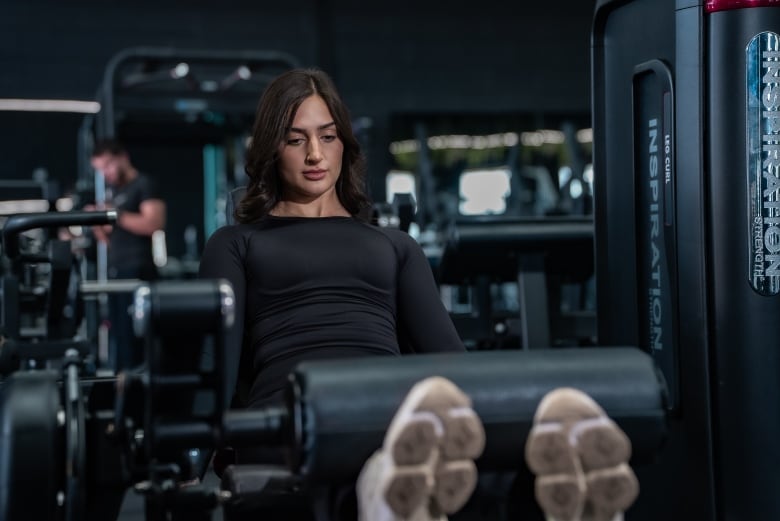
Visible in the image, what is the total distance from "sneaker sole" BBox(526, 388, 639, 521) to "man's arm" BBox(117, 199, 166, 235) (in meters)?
4.94

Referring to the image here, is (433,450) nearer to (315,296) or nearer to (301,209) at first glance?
(315,296)

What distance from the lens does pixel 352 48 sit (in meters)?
9.56

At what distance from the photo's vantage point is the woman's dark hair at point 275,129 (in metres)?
1.95

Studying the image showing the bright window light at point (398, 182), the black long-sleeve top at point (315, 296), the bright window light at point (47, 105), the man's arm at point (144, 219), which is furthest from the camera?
the bright window light at point (398, 182)

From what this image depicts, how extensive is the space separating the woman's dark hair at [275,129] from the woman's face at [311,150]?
13 millimetres

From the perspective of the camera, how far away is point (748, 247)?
80.4 inches

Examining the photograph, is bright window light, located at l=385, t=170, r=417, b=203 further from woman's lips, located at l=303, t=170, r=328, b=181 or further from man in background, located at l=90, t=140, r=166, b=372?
woman's lips, located at l=303, t=170, r=328, b=181

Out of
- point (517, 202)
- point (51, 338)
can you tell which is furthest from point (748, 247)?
point (517, 202)

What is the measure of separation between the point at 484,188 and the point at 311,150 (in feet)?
22.5

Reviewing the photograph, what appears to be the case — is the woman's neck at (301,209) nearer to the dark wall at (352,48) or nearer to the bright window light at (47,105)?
the bright window light at (47,105)

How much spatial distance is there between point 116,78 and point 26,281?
2.38 m

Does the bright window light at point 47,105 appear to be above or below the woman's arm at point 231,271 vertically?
above

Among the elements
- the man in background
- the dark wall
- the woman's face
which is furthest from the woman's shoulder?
the dark wall

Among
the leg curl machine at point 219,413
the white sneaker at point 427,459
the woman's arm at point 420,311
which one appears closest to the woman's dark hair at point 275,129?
the woman's arm at point 420,311
